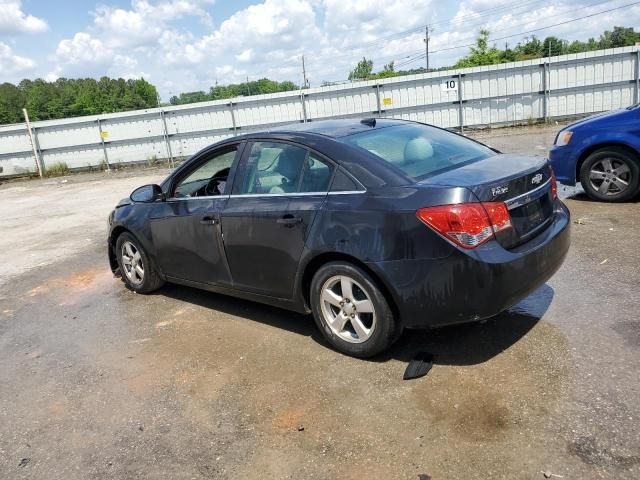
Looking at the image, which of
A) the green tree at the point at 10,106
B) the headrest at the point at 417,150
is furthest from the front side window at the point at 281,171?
the green tree at the point at 10,106

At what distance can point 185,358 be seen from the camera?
4.30 meters

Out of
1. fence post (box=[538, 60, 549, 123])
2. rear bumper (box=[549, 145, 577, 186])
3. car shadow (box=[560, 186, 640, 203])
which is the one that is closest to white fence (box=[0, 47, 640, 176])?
fence post (box=[538, 60, 549, 123])

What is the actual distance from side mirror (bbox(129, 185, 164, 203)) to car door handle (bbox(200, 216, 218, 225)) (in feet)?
2.47

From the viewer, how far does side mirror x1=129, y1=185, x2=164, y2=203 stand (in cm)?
528

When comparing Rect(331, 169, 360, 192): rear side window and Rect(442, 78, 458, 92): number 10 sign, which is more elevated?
Rect(442, 78, 458, 92): number 10 sign

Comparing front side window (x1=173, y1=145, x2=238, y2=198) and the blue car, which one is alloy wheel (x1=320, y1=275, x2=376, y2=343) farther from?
the blue car

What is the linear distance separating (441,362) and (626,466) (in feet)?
4.41

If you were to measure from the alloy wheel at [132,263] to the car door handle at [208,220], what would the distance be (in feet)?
4.25

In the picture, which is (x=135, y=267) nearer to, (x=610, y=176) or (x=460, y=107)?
(x=610, y=176)

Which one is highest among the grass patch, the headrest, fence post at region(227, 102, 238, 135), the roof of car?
fence post at region(227, 102, 238, 135)

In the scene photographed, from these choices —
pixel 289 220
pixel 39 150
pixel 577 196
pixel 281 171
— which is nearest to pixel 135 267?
pixel 281 171

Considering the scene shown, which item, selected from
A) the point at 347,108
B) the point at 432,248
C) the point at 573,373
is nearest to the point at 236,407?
the point at 432,248

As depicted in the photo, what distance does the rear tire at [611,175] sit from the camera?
23.2 ft

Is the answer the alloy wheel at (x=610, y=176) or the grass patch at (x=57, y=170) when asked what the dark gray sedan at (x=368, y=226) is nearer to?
the alloy wheel at (x=610, y=176)
